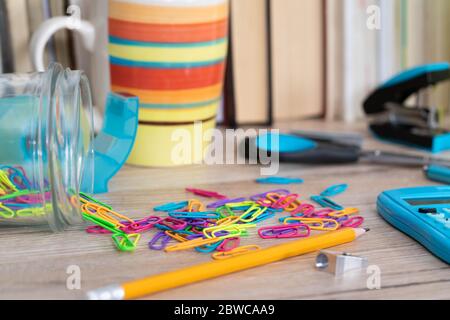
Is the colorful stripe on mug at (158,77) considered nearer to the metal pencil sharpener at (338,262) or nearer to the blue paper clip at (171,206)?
the blue paper clip at (171,206)

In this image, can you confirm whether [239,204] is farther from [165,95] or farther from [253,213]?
[165,95]

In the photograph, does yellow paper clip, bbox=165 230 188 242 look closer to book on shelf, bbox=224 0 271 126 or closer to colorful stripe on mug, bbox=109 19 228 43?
colorful stripe on mug, bbox=109 19 228 43

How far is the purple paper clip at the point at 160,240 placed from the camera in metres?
0.44

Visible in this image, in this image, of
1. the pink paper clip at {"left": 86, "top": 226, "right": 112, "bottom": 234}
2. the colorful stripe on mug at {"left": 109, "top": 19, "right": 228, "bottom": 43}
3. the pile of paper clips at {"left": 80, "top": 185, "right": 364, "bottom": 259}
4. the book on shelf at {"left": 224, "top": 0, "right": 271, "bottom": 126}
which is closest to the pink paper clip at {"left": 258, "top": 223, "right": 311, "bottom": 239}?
the pile of paper clips at {"left": 80, "top": 185, "right": 364, "bottom": 259}

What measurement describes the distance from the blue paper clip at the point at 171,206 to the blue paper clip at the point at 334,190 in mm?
119

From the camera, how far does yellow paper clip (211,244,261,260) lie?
418mm

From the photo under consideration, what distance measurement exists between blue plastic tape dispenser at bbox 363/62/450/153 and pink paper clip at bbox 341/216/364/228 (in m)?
0.24

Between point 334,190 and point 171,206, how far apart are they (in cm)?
14

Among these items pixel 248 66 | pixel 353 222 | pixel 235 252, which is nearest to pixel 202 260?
pixel 235 252

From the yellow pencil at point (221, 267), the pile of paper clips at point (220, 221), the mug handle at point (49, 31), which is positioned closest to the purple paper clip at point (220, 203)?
the pile of paper clips at point (220, 221)
